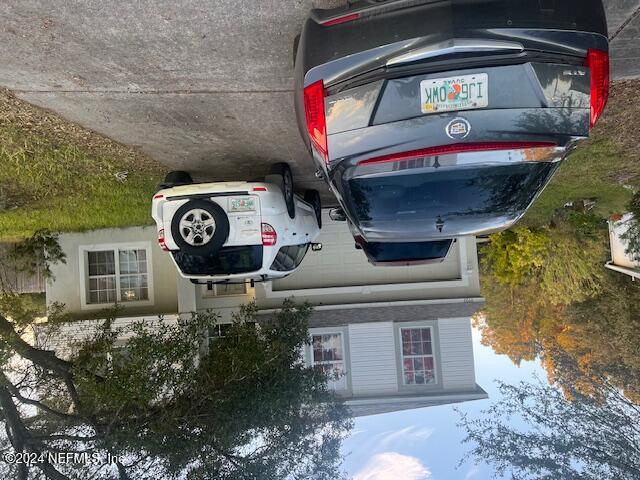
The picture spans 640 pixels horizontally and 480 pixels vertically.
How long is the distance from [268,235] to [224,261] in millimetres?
807

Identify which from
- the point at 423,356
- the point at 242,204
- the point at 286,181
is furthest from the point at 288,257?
the point at 423,356

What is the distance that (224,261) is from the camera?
21.7 ft

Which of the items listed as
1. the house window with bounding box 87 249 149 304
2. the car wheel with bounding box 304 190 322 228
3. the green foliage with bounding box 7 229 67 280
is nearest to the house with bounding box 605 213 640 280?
the car wheel with bounding box 304 190 322 228

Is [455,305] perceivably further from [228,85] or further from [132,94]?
[132,94]

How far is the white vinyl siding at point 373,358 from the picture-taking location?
34.0 ft

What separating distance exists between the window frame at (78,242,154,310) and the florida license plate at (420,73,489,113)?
7987 millimetres

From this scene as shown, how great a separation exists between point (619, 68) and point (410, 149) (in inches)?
145

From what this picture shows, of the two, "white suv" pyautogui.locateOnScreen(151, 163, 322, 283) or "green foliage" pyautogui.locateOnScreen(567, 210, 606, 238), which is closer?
"white suv" pyautogui.locateOnScreen(151, 163, 322, 283)

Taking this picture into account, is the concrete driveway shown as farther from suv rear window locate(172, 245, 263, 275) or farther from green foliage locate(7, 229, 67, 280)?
green foliage locate(7, 229, 67, 280)

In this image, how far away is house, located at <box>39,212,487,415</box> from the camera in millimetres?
10031

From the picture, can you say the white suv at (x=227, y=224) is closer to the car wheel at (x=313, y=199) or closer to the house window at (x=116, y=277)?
the car wheel at (x=313, y=199)

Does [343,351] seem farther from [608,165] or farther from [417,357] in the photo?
[608,165]

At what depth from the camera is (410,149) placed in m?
3.33

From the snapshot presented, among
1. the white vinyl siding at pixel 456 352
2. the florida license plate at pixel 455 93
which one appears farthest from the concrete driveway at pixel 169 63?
the white vinyl siding at pixel 456 352
